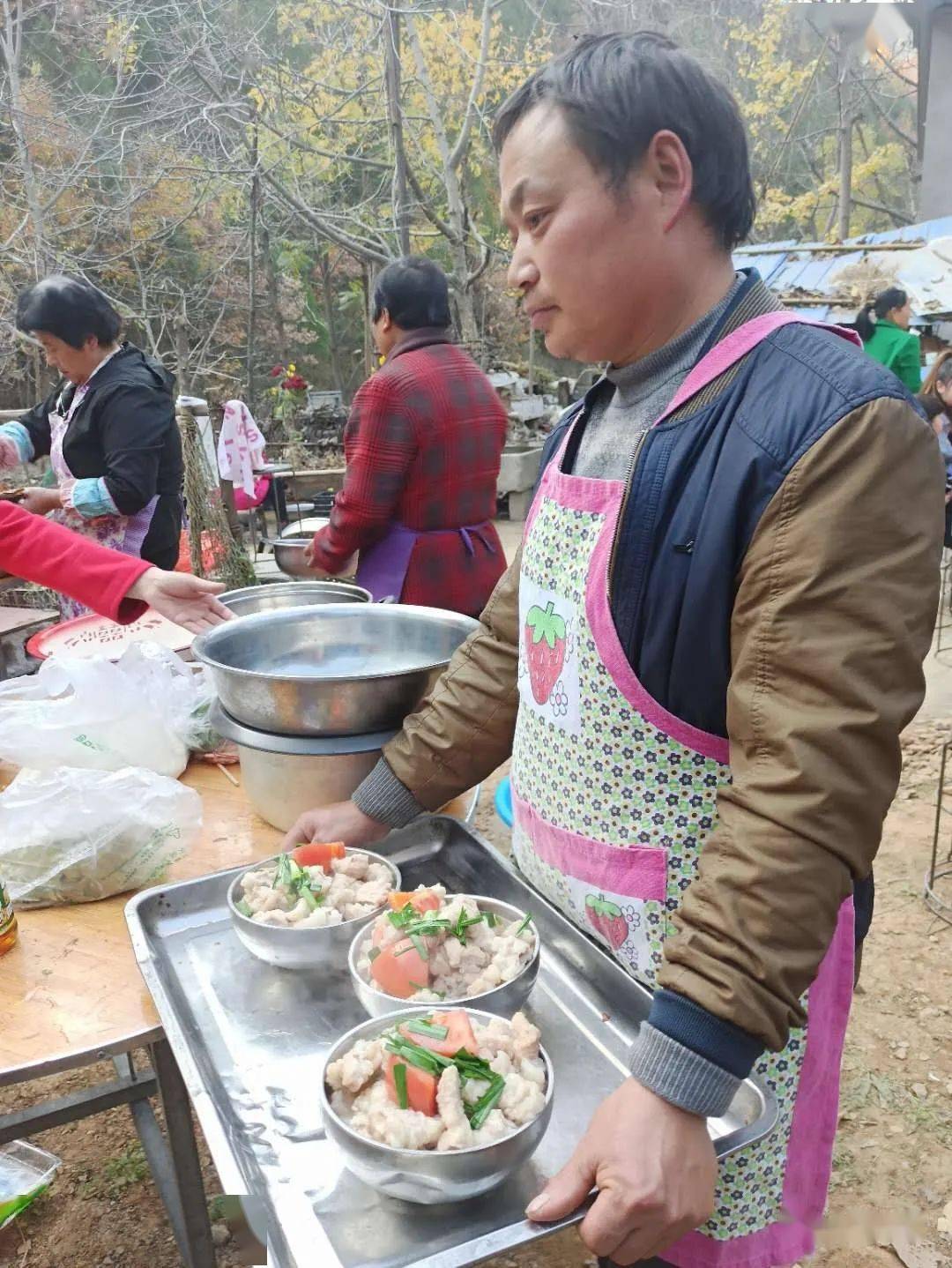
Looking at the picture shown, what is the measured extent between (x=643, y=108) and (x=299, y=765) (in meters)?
1.09

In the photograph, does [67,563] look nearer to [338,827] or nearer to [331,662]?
[331,662]

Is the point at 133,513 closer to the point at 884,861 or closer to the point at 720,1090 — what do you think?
the point at 720,1090

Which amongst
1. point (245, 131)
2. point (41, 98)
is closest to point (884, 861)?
point (245, 131)

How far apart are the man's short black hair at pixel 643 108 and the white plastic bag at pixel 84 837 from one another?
3.87ft

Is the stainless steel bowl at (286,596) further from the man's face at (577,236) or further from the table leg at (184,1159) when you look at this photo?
the man's face at (577,236)

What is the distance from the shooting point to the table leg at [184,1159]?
1.47 meters

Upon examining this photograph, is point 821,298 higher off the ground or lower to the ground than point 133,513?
higher

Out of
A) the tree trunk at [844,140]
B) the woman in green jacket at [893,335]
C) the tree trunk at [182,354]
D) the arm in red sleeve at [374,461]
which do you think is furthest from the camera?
the tree trunk at [844,140]

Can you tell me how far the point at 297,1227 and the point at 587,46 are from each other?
1343mm

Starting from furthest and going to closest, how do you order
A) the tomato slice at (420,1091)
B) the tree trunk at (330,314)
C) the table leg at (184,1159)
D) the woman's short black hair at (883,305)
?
the tree trunk at (330,314) → the woman's short black hair at (883,305) → the table leg at (184,1159) → the tomato slice at (420,1091)

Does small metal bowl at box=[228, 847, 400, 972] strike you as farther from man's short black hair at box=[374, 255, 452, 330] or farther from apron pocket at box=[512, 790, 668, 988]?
man's short black hair at box=[374, 255, 452, 330]

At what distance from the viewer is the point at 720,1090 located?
902 mm

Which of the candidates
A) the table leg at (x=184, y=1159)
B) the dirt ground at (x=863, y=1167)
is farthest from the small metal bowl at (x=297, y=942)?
the dirt ground at (x=863, y=1167)

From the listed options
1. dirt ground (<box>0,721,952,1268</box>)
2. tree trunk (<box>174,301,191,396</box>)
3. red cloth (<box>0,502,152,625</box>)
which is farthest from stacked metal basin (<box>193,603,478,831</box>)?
tree trunk (<box>174,301,191,396</box>)
